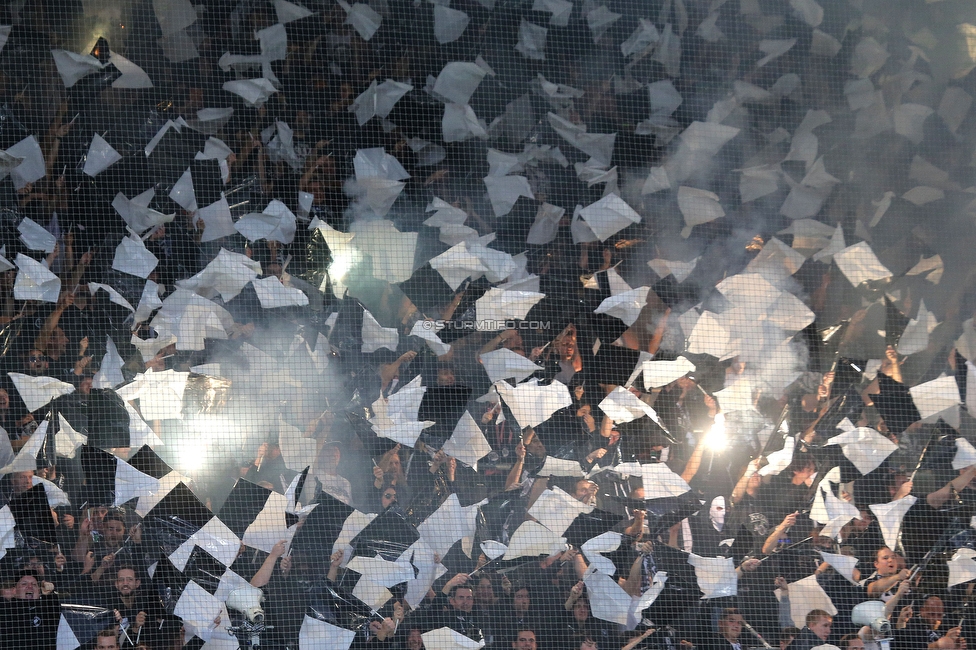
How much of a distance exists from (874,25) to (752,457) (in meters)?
1.56

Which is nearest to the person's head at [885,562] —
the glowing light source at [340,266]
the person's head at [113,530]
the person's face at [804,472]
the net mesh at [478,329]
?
the net mesh at [478,329]

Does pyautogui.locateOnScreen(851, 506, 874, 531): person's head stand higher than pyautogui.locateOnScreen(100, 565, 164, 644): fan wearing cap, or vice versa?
pyautogui.locateOnScreen(851, 506, 874, 531): person's head

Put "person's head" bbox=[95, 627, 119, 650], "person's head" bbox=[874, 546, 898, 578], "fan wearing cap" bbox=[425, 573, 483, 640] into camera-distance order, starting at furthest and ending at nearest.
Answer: "person's head" bbox=[874, 546, 898, 578] < "fan wearing cap" bbox=[425, 573, 483, 640] < "person's head" bbox=[95, 627, 119, 650]

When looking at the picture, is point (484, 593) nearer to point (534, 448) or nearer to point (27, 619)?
point (534, 448)

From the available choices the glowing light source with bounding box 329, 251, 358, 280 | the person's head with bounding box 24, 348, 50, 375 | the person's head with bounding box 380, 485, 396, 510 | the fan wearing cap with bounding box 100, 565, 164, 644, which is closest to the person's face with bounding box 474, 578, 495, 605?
the person's head with bounding box 380, 485, 396, 510

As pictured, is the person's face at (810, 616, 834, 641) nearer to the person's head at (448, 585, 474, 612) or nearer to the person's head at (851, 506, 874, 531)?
the person's head at (851, 506, 874, 531)

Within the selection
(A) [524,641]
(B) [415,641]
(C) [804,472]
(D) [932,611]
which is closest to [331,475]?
(B) [415,641]

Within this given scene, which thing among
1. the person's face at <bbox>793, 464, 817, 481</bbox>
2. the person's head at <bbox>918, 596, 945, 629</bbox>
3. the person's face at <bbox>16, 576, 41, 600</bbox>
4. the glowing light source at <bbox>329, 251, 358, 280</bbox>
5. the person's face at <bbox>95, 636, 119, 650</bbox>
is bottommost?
the person's face at <bbox>95, 636, 119, 650</bbox>

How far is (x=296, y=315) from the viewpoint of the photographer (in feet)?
8.71

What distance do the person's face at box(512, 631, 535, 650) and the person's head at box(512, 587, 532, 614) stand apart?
2.7 inches

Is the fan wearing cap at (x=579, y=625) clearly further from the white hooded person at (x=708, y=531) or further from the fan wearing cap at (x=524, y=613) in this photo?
the white hooded person at (x=708, y=531)

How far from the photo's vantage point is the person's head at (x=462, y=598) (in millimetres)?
2611

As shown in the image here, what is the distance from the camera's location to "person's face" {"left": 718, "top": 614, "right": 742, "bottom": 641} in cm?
265

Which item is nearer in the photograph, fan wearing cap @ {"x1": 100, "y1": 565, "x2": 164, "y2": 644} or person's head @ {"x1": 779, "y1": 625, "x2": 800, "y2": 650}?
fan wearing cap @ {"x1": 100, "y1": 565, "x2": 164, "y2": 644}
